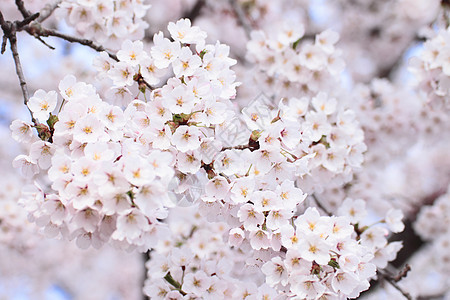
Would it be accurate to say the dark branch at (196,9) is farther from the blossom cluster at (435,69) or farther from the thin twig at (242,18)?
the blossom cluster at (435,69)

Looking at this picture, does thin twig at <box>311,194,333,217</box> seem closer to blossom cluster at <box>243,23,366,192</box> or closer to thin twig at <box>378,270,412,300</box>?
blossom cluster at <box>243,23,366,192</box>

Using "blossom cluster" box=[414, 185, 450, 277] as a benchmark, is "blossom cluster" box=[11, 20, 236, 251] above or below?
above

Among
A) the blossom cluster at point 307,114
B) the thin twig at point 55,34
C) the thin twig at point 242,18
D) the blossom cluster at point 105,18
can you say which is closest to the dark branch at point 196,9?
the thin twig at point 242,18

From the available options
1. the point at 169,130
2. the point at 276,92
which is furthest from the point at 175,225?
the point at 169,130

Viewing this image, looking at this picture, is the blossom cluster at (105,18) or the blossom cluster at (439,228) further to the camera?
the blossom cluster at (439,228)

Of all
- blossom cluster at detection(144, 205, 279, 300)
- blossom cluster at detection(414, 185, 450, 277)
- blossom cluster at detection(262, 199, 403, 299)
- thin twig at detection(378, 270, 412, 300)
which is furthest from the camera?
blossom cluster at detection(414, 185, 450, 277)

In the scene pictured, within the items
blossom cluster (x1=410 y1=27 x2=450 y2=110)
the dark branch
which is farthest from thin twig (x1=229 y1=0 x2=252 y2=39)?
blossom cluster (x1=410 y1=27 x2=450 y2=110)
